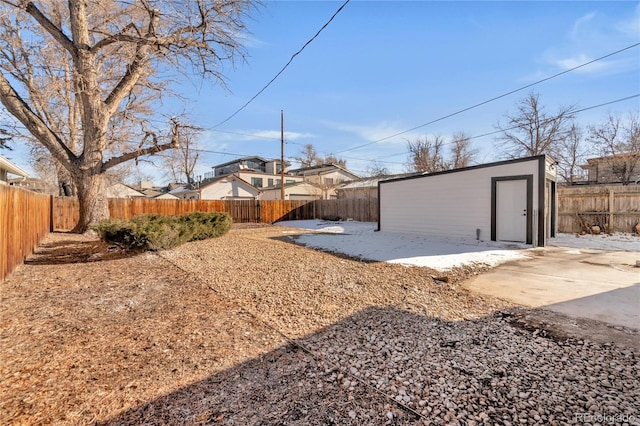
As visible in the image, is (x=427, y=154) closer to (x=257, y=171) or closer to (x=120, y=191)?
(x=257, y=171)

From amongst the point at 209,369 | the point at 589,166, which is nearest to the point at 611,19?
the point at 209,369

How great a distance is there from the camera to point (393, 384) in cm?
202

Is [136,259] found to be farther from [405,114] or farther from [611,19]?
[405,114]

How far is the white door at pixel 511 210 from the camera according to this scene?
8.16 m

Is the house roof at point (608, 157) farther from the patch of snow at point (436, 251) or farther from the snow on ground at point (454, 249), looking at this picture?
the patch of snow at point (436, 251)

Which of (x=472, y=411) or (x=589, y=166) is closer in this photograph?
(x=472, y=411)

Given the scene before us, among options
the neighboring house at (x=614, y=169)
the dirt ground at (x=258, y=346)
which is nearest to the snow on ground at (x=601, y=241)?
the dirt ground at (x=258, y=346)

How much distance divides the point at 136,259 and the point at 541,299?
7.42 meters

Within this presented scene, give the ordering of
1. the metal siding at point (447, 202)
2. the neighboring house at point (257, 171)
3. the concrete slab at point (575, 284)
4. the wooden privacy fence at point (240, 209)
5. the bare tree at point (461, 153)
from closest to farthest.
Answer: the concrete slab at point (575, 284)
the metal siding at point (447, 202)
the wooden privacy fence at point (240, 209)
the bare tree at point (461, 153)
the neighboring house at point (257, 171)

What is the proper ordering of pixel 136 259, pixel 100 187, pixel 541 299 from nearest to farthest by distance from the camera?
pixel 541 299 < pixel 136 259 < pixel 100 187

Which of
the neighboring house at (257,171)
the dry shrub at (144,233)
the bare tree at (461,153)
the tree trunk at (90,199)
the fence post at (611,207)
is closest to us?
the dry shrub at (144,233)

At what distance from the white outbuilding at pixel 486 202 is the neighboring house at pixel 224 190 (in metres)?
21.4

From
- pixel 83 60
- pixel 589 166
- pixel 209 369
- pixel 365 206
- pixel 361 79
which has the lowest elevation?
pixel 209 369

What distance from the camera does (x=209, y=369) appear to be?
A: 2.23 m
